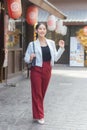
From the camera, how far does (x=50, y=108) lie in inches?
394

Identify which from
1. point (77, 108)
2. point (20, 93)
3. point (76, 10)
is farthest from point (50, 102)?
point (76, 10)

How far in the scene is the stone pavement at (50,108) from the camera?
8070mm

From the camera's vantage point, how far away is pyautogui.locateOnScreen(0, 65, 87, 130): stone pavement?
26.5 ft

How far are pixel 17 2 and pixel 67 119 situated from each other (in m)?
5.92

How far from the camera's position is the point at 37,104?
8172 millimetres

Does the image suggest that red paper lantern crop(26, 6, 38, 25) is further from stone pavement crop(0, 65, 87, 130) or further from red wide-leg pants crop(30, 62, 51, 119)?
red wide-leg pants crop(30, 62, 51, 119)

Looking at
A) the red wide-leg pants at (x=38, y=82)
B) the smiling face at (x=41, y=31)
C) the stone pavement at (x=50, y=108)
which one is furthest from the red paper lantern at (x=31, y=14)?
the red wide-leg pants at (x=38, y=82)

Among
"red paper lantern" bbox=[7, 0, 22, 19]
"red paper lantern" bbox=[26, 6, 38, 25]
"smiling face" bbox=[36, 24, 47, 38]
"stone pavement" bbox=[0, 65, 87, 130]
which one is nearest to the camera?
"stone pavement" bbox=[0, 65, 87, 130]

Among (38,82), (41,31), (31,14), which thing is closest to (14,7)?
(31,14)

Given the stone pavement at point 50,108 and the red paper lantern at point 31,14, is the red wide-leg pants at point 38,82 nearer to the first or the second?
the stone pavement at point 50,108

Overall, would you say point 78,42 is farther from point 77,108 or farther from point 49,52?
point 49,52

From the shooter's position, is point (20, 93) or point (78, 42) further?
point (78, 42)

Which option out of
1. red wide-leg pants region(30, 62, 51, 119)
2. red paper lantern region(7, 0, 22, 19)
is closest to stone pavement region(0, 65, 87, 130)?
red wide-leg pants region(30, 62, 51, 119)

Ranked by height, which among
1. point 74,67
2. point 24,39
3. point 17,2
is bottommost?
point 74,67
